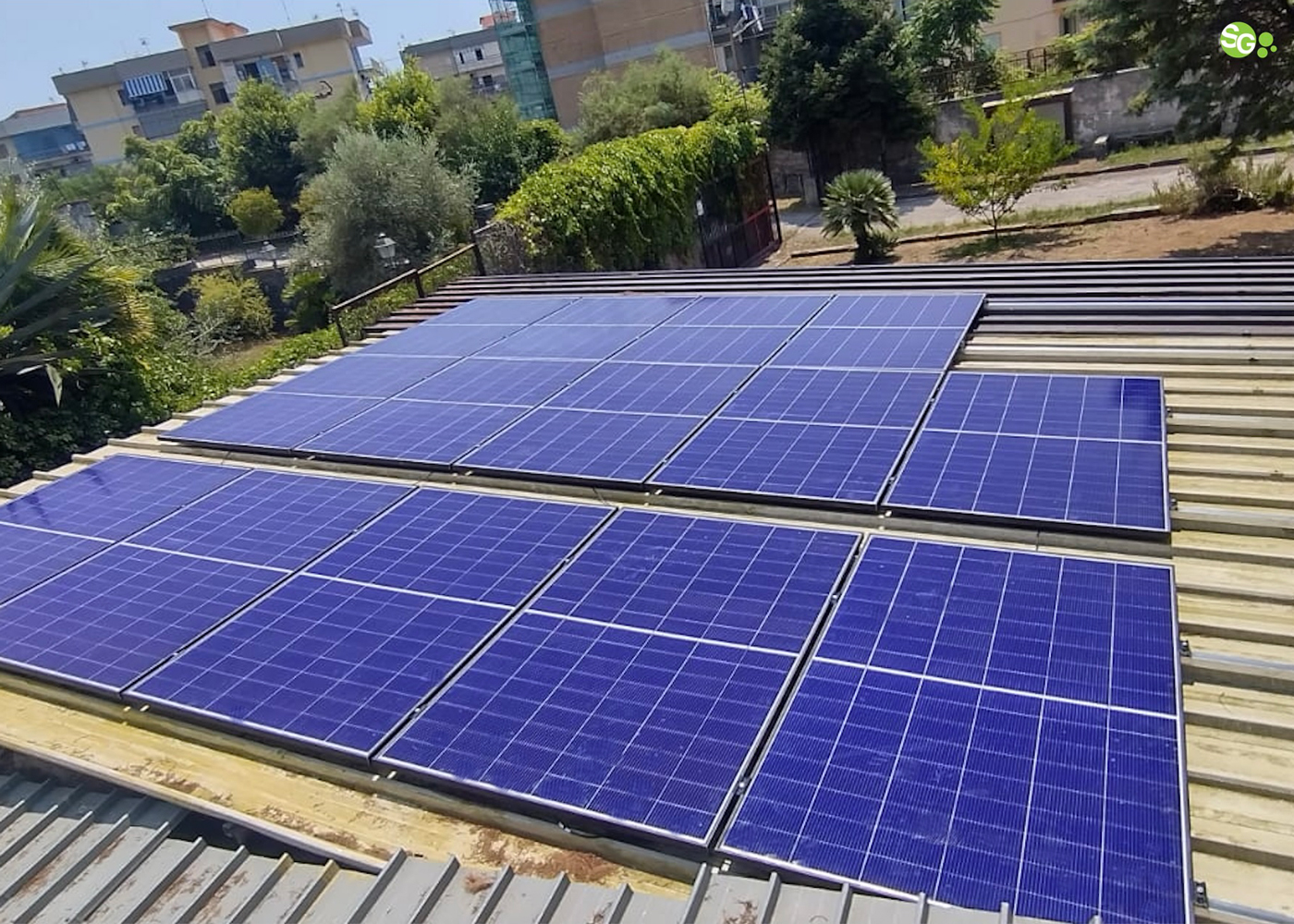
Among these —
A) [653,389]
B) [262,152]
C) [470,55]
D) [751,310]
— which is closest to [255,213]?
[262,152]

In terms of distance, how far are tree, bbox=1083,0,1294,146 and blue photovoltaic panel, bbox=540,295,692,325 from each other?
18.4 meters

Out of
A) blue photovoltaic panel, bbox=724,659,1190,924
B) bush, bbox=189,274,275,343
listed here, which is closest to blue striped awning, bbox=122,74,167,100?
bush, bbox=189,274,275,343

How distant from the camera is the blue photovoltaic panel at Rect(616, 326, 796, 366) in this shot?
11.5 meters

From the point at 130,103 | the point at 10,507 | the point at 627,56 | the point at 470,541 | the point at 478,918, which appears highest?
the point at 130,103

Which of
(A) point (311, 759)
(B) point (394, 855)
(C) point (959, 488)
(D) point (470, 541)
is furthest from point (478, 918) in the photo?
(C) point (959, 488)

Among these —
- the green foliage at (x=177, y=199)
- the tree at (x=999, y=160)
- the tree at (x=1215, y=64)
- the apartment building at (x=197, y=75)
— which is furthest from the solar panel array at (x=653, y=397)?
the apartment building at (x=197, y=75)

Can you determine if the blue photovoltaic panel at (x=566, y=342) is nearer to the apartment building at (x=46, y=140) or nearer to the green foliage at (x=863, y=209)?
the green foliage at (x=863, y=209)

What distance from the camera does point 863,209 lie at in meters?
30.4

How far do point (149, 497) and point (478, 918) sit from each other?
26.0 feet

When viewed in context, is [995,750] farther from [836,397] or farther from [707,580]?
[836,397]

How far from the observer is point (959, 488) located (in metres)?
7.63

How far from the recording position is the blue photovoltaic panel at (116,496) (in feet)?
32.0

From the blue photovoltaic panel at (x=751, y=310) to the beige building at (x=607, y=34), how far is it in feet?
190

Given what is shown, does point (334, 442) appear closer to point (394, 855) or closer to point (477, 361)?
point (477, 361)
